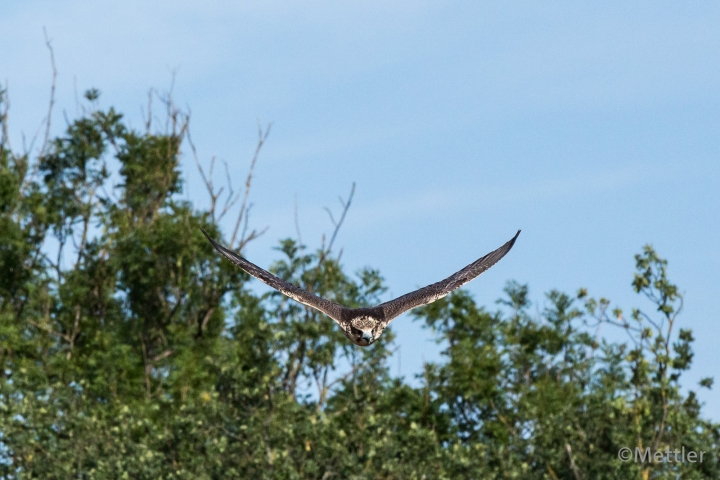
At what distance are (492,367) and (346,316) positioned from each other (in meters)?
14.5

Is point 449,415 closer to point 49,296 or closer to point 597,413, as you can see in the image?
point 597,413

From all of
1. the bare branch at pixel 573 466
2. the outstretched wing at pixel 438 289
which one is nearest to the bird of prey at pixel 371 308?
the outstretched wing at pixel 438 289

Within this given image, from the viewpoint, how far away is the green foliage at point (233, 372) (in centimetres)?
1869

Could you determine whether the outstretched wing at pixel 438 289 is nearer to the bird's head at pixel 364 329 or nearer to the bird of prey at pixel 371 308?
the bird of prey at pixel 371 308

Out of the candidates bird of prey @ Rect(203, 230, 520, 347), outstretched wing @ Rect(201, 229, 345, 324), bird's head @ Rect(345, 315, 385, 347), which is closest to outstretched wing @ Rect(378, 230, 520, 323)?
bird of prey @ Rect(203, 230, 520, 347)

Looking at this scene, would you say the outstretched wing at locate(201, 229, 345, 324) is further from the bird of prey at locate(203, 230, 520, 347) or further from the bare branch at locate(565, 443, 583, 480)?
the bare branch at locate(565, 443, 583, 480)

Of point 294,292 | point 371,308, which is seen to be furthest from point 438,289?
point 294,292

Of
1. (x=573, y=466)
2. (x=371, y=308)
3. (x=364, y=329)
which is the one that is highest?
(x=573, y=466)

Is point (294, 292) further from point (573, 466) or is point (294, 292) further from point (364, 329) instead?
point (573, 466)

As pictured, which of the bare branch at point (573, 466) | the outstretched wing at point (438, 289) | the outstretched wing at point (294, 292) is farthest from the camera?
the bare branch at point (573, 466)

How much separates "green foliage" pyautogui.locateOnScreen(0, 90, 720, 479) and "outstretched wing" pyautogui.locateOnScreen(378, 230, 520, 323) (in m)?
5.70

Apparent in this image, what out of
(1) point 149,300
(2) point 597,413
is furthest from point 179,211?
(2) point 597,413

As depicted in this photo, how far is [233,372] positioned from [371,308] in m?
6.98

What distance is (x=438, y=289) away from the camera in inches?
484
